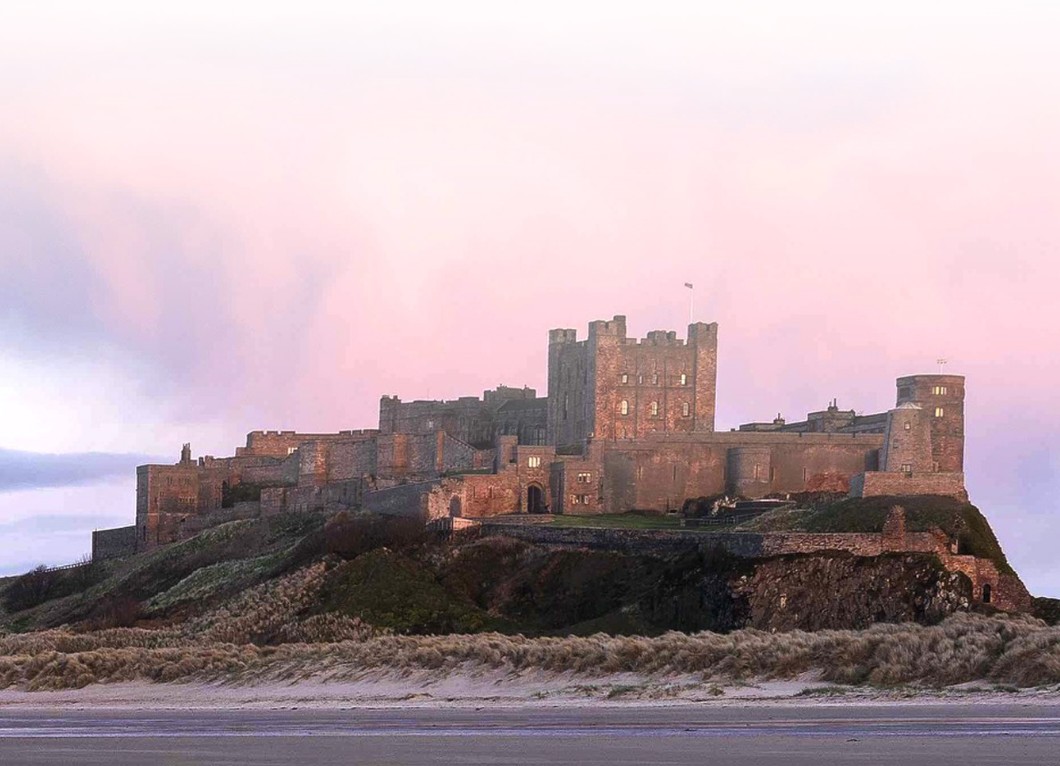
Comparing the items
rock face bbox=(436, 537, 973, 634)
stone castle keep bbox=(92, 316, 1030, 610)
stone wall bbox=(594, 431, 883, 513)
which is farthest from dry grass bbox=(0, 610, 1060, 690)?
stone wall bbox=(594, 431, 883, 513)

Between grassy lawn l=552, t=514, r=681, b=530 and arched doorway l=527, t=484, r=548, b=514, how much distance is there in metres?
1.98

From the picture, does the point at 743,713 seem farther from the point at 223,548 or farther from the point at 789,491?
the point at 223,548

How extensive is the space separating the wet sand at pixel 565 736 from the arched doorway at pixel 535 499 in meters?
45.2

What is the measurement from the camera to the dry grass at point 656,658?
3666cm

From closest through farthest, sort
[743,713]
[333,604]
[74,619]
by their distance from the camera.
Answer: [743,713] → [333,604] → [74,619]

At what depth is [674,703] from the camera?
115 ft

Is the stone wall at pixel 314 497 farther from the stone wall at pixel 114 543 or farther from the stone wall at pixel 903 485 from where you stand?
the stone wall at pixel 903 485

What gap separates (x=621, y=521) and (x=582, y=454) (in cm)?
835

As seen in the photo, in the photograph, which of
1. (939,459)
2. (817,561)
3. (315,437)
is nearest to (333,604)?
(817,561)

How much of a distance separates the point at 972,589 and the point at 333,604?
19365 millimetres

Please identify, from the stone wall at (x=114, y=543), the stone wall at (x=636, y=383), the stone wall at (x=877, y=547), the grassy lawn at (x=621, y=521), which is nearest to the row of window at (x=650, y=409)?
the stone wall at (x=636, y=383)

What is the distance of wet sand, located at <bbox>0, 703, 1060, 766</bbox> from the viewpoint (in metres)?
24.8

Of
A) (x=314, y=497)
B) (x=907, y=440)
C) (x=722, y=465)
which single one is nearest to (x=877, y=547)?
(x=907, y=440)

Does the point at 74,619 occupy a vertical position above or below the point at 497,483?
below
